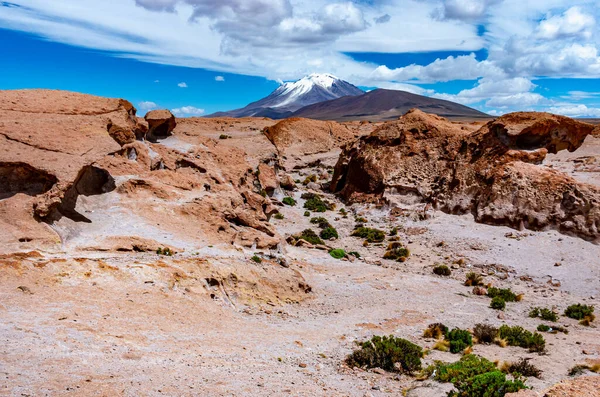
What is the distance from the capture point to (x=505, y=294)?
16078 mm

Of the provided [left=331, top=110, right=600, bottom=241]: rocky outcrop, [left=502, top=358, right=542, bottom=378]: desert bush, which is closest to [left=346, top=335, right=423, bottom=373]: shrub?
[left=502, top=358, right=542, bottom=378]: desert bush

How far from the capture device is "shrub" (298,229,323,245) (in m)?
20.6

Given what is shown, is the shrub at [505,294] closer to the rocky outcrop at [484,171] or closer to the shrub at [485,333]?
the shrub at [485,333]

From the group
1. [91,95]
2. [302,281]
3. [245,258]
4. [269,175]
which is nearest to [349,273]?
[302,281]

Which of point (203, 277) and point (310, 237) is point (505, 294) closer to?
point (310, 237)

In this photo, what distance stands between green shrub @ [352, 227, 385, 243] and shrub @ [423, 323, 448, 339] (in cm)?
1067

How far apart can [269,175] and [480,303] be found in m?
17.1

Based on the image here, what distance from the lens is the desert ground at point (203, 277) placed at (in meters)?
7.77

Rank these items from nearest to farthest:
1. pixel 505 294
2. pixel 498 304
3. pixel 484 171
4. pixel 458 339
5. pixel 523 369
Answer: pixel 523 369 → pixel 458 339 → pixel 498 304 → pixel 505 294 → pixel 484 171

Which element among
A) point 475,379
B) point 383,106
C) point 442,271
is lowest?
point 442,271

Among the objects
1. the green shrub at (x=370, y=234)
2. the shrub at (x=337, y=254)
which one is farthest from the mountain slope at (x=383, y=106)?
the shrub at (x=337, y=254)

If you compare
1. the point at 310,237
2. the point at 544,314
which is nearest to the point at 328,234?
the point at 310,237

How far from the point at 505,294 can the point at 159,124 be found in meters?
17.8

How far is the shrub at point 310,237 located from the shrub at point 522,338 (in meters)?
9.71
